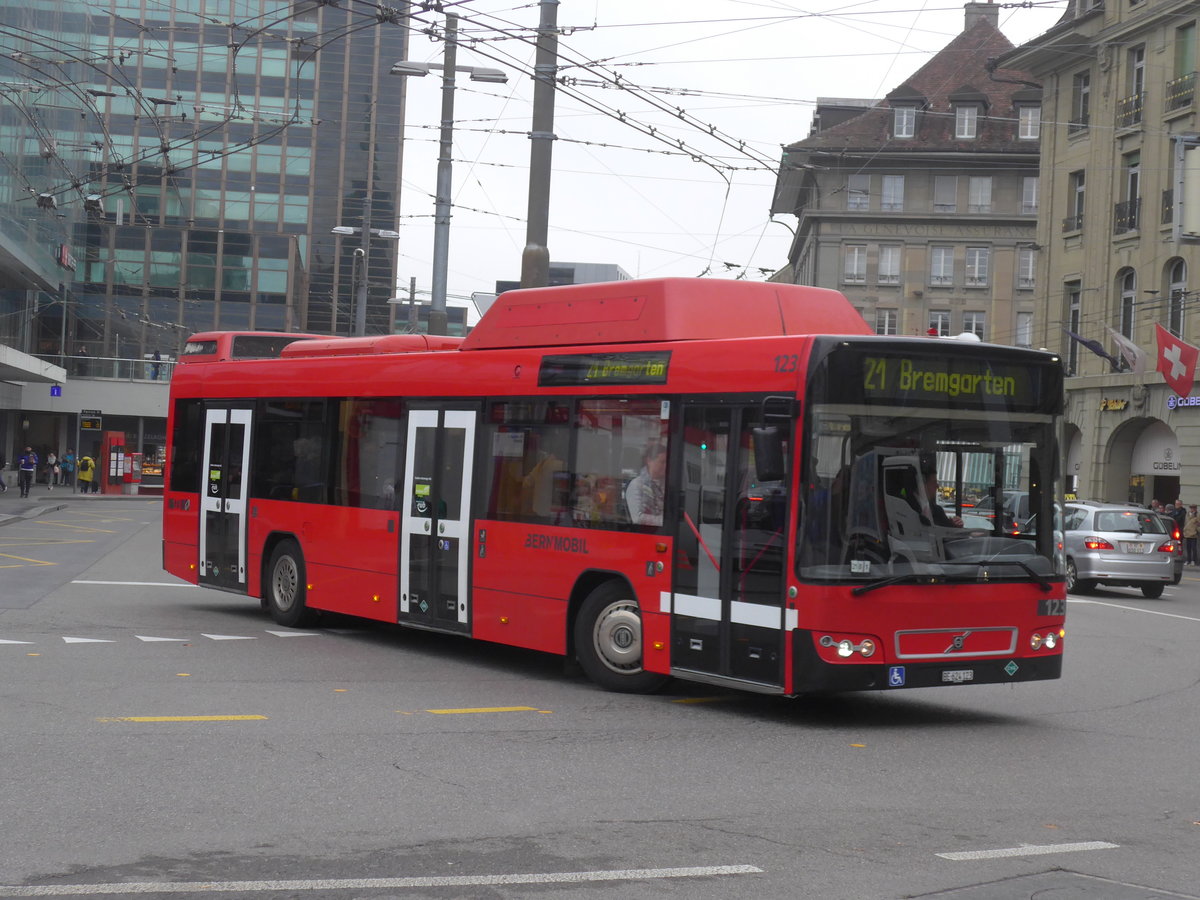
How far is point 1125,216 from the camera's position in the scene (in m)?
44.8

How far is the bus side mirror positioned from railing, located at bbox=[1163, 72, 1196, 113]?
35877 millimetres

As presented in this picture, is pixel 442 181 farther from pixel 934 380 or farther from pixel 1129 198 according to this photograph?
pixel 1129 198

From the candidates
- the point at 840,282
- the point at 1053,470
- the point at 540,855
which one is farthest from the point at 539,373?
the point at 840,282

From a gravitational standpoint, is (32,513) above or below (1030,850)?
above

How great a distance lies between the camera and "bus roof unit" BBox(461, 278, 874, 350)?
11070 millimetres

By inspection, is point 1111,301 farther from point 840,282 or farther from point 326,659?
point 326,659

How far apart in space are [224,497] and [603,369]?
6.32 m

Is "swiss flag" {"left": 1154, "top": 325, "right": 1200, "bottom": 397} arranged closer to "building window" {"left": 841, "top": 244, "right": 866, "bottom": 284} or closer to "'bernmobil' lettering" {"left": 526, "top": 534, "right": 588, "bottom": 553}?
"'bernmobil' lettering" {"left": 526, "top": 534, "right": 588, "bottom": 553}

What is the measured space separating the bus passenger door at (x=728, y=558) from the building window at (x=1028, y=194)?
63.1 metres

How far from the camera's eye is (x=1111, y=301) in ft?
150

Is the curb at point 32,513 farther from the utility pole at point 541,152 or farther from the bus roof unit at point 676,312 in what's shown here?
the bus roof unit at point 676,312

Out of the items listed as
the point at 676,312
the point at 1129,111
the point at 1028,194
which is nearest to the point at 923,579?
the point at 676,312

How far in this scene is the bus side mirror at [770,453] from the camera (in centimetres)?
978

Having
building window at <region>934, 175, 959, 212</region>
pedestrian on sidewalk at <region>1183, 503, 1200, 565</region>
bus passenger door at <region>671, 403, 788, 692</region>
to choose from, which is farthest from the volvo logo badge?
building window at <region>934, 175, 959, 212</region>
